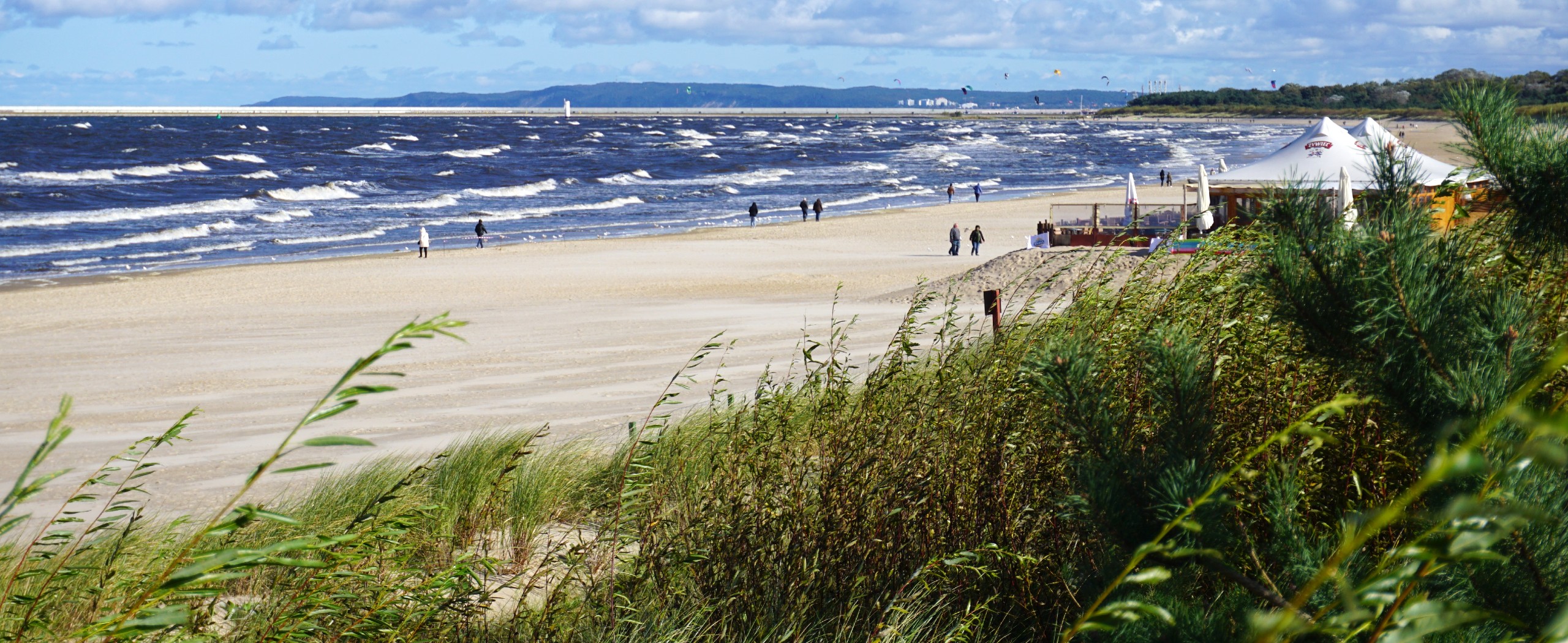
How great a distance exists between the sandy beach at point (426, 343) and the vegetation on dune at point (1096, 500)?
1.58 meters

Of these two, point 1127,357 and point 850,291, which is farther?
point 850,291

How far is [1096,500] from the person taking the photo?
2.10 m

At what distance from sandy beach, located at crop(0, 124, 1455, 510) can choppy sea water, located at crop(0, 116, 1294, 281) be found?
20.5 ft

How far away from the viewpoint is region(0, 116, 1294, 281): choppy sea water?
36.7 m

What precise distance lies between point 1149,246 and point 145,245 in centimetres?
2885

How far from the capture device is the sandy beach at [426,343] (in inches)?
463

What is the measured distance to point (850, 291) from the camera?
23031 mm

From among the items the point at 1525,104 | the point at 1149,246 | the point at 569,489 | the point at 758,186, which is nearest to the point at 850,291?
the point at 1149,246

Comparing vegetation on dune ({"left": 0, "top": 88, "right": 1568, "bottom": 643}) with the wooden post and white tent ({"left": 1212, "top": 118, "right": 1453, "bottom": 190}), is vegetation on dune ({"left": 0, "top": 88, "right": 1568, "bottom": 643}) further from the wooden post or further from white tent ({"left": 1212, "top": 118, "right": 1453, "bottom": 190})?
white tent ({"left": 1212, "top": 118, "right": 1453, "bottom": 190})

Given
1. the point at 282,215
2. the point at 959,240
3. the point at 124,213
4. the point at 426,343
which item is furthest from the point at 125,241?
the point at 959,240

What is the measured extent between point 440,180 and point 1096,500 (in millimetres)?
60861

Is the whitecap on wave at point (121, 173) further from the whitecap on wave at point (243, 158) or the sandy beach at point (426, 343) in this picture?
the sandy beach at point (426, 343)

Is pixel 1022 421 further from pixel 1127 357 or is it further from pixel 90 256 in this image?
pixel 90 256

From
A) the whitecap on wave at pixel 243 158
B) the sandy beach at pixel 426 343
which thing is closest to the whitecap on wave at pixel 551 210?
the sandy beach at pixel 426 343
